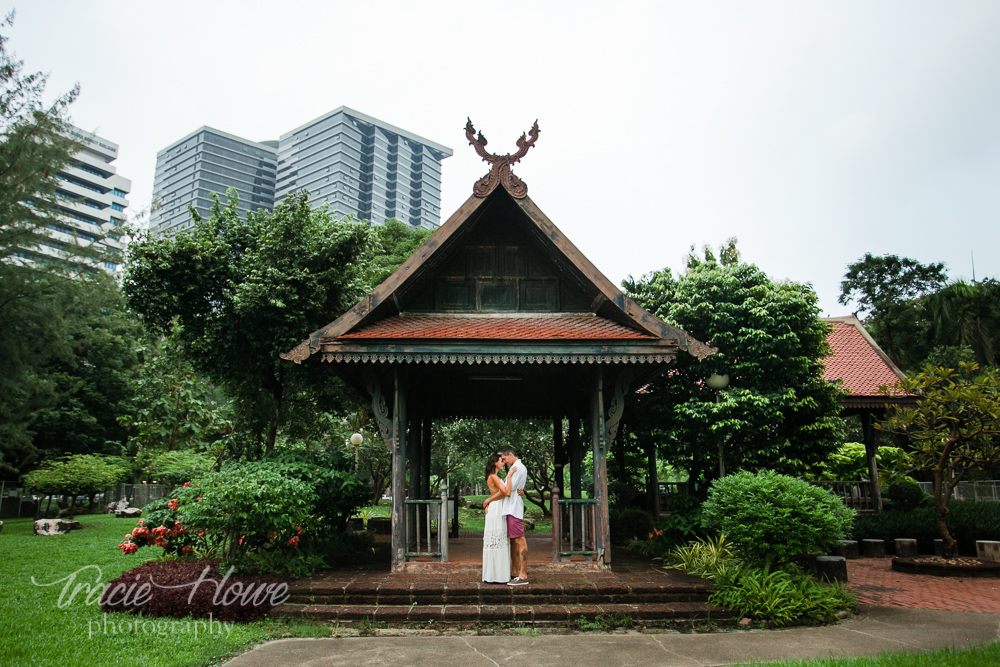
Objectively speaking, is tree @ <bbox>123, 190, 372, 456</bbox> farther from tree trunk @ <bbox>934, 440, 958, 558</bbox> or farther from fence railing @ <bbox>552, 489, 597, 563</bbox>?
tree trunk @ <bbox>934, 440, 958, 558</bbox>

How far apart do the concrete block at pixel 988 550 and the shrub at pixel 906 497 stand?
9.37ft

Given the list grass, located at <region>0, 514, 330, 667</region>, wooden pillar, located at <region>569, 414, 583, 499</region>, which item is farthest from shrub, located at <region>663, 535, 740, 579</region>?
grass, located at <region>0, 514, 330, 667</region>

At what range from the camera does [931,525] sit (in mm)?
12367

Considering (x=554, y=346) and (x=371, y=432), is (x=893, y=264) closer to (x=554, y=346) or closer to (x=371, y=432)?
(x=371, y=432)

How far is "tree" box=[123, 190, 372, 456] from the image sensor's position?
1130 cm

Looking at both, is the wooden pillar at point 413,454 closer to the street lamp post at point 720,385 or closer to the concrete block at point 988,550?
the street lamp post at point 720,385

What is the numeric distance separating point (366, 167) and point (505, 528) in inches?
2950

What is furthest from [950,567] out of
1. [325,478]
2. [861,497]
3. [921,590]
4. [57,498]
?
[57,498]

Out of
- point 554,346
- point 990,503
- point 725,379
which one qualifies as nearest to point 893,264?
point 990,503

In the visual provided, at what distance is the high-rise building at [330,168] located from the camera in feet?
244

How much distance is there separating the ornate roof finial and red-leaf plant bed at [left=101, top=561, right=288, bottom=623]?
6.18 m

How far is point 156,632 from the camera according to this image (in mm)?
6320

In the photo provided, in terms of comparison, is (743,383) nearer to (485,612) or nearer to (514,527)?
(514,527)

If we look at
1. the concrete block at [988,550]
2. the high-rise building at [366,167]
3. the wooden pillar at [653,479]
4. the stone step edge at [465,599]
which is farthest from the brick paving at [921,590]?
the high-rise building at [366,167]
